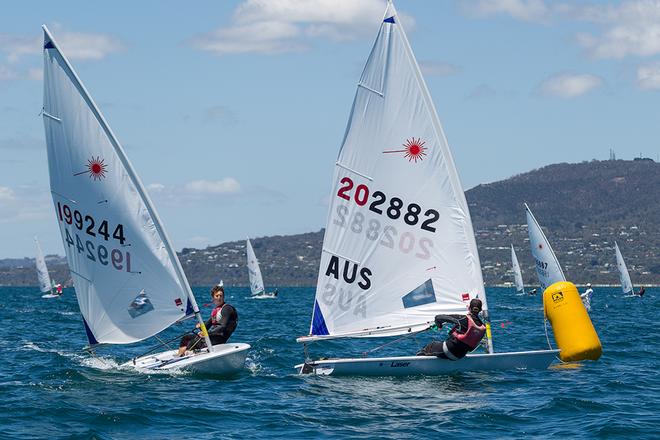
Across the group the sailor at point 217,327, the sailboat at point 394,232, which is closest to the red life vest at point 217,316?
the sailor at point 217,327

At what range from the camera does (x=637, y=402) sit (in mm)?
18234

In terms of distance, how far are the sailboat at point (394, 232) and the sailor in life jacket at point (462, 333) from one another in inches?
7.8

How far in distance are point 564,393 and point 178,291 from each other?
24.6 ft

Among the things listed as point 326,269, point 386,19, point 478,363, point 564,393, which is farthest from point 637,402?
point 386,19

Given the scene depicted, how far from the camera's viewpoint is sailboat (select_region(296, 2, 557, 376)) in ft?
67.5

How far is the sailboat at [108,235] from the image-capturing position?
20.6m

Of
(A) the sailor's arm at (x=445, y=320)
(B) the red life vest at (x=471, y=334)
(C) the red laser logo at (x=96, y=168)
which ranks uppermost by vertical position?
(C) the red laser logo at (x=96, y=168)

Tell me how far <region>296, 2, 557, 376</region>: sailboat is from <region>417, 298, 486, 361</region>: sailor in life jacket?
20 cm

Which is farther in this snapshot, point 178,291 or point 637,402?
point 178,291

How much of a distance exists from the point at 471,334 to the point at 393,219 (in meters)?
2.66

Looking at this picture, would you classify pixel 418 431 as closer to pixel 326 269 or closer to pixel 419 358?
pixel 419 358

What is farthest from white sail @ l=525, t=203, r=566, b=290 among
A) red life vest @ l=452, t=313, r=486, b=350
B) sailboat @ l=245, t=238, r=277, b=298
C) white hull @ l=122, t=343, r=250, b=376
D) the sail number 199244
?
sailboat @ l=245, t=238, r=277, b=298

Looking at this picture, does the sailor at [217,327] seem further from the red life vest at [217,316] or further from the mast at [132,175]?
the mast at [132,175]

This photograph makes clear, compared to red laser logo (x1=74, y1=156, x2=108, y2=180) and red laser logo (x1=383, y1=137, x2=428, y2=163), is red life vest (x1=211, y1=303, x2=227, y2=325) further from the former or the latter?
red laser logo (x1=383, y1=137, x2=428, y2=163)
